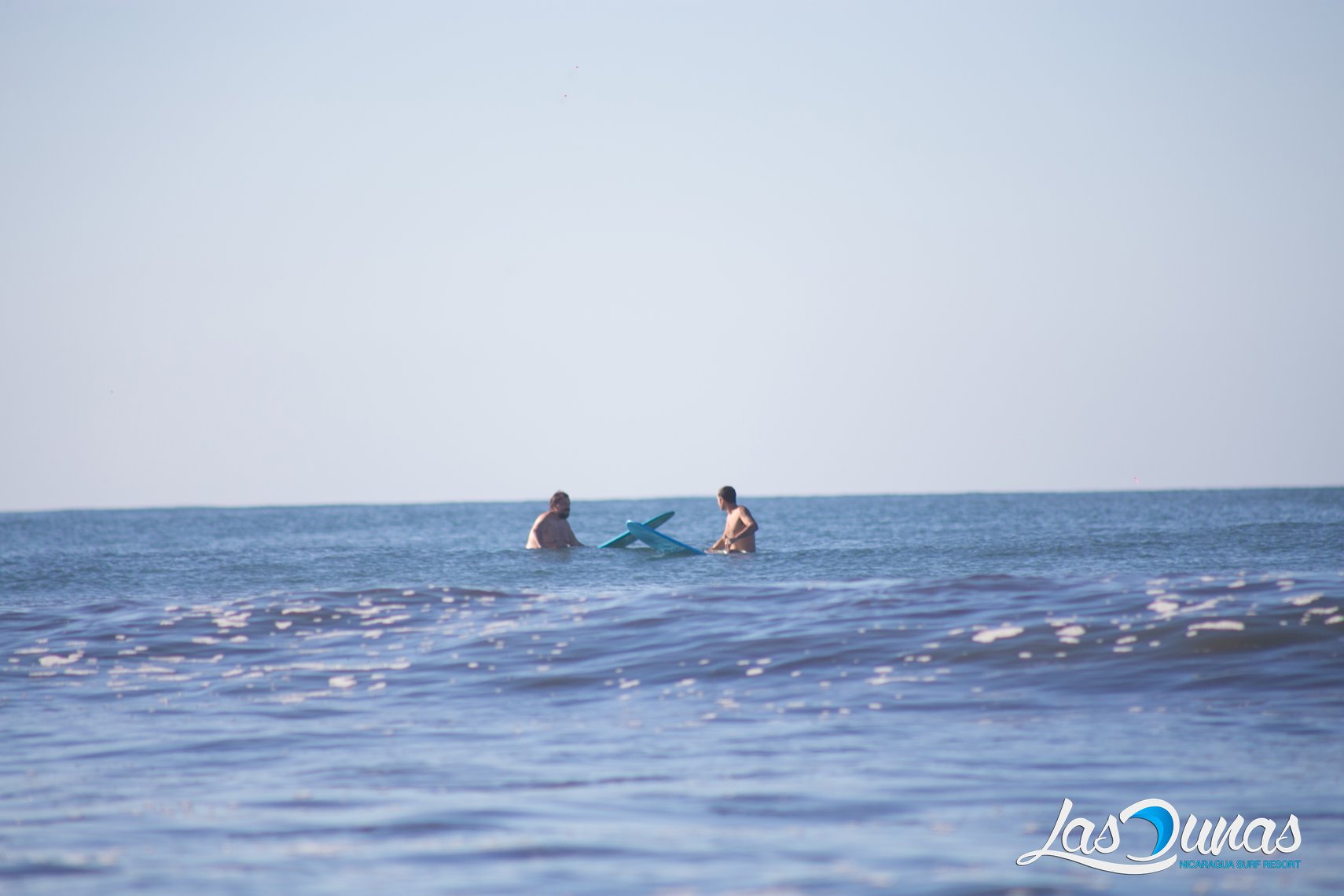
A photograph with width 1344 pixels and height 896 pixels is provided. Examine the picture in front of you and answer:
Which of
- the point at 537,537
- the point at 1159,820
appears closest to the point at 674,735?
the point at 1159,820

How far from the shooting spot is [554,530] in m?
23.3

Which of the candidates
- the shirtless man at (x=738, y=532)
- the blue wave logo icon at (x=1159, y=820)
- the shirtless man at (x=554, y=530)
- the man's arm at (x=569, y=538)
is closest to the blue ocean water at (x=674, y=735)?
the blue wave logo icon at (x=1159, y=820)

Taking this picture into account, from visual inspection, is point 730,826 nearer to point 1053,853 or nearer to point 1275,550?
point 1053,853

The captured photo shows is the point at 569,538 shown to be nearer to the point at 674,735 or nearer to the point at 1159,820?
the point at 674,735

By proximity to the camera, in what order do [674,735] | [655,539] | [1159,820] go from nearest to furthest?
[1159,820]
[674,735]
[655,539]

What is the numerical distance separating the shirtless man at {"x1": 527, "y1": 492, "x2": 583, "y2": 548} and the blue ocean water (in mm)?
6036

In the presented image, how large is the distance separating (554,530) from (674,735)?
15928 mm

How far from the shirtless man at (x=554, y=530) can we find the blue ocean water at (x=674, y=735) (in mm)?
6036

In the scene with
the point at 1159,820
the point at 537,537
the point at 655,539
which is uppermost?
the point at 537,537

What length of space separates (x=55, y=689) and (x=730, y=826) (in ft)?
23.3

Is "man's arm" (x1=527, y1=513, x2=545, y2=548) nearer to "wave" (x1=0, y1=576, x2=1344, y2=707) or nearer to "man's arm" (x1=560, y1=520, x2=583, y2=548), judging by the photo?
"man's arm" (x1=560, y1=520, x2=583, y2=548)

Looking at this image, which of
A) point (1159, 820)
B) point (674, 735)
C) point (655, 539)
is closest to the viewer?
point (1159, 820)

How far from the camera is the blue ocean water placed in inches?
196

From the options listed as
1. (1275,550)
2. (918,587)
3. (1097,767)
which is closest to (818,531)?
(1275,550)
